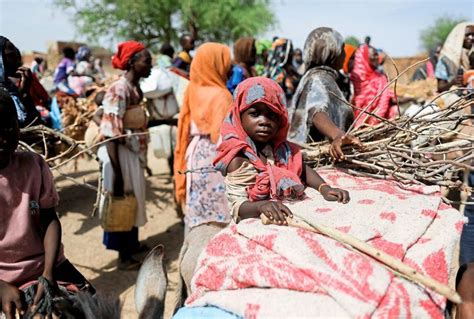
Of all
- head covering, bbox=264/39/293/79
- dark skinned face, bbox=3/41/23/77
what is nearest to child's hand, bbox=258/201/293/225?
dark skinned face, bbox=3/41/23/77

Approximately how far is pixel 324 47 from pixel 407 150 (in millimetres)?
1031

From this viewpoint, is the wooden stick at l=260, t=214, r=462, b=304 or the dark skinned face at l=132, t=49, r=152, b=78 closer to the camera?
the wooden stick at l=260, t=214, r=462, b=304

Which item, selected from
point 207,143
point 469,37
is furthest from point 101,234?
point 469,37

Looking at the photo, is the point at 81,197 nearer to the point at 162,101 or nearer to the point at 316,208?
the point at 162,101

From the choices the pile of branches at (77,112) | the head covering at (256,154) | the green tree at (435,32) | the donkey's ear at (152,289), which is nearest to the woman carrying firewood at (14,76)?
the head covering at (256,154)

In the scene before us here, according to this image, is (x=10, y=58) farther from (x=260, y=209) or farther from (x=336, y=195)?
(x=336, y=195)

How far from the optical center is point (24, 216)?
6.76ft

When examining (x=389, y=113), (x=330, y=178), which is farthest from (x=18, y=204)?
(x=389, y=113)

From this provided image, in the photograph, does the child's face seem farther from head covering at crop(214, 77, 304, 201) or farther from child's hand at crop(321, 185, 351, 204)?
child's hand at crop(321, 185, 351, 204)

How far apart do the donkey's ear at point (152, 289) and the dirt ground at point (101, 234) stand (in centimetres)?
205

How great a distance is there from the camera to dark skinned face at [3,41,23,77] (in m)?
3.26

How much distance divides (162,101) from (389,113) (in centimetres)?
270

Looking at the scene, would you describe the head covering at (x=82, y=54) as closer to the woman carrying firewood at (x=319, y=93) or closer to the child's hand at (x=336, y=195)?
the woman carrying firewood at (x=319, y=93)

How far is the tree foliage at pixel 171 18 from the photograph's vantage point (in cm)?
2827
